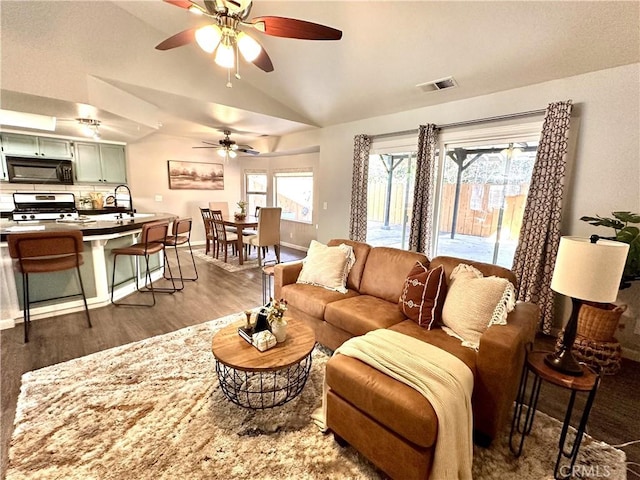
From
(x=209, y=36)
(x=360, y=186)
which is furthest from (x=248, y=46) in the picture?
(x=360, y=186)

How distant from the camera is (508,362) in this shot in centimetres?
153

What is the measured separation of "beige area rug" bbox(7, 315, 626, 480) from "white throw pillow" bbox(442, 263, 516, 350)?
0.64m

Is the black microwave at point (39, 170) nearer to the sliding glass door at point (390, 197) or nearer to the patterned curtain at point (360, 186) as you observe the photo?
the patterned curtain at point (360, 186)

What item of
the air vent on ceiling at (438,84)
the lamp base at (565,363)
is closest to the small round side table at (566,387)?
the lamp base at (565,363)

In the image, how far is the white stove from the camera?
461cm

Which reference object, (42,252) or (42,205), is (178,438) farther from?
(42,205)

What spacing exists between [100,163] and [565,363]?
295 inches

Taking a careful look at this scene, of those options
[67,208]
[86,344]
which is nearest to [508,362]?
[86,344]

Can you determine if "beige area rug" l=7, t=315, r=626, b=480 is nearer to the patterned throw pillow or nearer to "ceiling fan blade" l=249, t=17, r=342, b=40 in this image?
the patterned throw pillow

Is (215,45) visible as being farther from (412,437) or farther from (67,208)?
(67,208)

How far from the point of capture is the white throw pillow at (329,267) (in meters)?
2.81

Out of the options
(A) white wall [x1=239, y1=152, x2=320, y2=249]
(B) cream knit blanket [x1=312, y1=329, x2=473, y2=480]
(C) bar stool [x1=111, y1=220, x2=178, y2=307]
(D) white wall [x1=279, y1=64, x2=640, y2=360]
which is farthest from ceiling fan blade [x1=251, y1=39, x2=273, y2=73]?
(A) white wall [x1=239, y1=152, x2=320, y2=249]

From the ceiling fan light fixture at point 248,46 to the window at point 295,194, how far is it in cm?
474

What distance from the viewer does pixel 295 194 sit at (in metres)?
7.51
